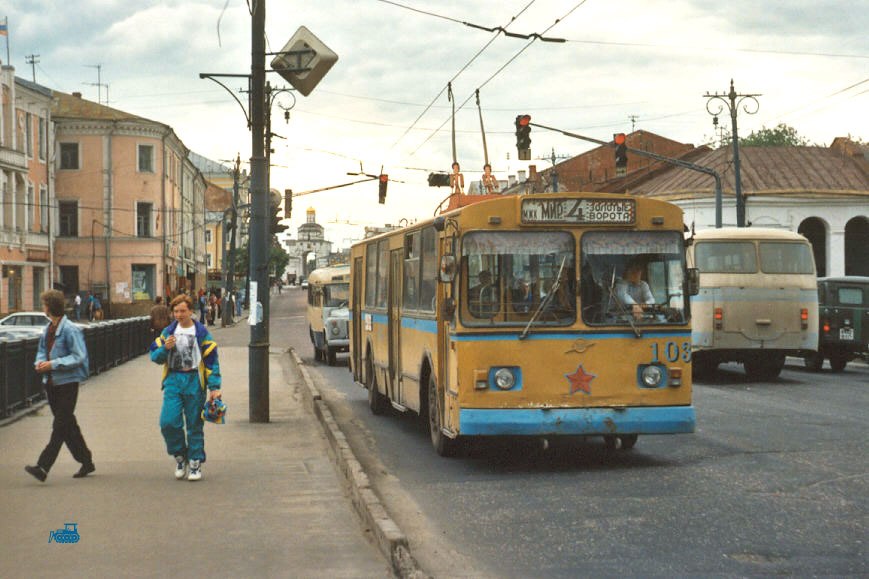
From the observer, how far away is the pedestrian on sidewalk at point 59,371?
1021 cm

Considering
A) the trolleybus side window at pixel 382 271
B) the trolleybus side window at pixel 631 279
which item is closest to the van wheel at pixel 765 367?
the trolleybus side window at pixel 382 271

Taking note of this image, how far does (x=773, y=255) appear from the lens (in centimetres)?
2248

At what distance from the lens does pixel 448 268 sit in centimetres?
1108

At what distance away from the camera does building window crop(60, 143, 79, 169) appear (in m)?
67.1

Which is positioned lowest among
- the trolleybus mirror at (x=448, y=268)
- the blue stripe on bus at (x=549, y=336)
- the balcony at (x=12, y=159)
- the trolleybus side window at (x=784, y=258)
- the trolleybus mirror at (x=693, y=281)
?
the blue stripe on bus at (x=549, y=336)

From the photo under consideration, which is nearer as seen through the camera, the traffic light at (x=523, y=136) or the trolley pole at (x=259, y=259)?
the trolley pole at (x=259, y=259)

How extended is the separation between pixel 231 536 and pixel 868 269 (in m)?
60.2

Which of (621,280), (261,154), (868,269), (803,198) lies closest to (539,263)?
(621,280)

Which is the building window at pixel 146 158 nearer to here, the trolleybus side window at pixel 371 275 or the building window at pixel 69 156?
the building window at pixel 69 156

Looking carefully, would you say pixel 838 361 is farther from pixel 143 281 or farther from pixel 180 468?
pixel 143 281

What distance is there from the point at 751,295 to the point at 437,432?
11390mm

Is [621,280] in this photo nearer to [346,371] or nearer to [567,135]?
[346,371]

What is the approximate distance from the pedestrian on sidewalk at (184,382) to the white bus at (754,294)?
44.8ft
